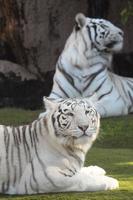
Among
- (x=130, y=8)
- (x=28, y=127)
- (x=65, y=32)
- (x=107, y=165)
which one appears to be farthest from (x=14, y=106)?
(x=28, y=127)

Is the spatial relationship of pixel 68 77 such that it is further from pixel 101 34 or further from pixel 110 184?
pixel 110 184

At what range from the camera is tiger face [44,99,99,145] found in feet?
21.2

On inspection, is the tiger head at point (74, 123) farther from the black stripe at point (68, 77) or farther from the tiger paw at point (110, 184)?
the black stripe at point (68, 77)

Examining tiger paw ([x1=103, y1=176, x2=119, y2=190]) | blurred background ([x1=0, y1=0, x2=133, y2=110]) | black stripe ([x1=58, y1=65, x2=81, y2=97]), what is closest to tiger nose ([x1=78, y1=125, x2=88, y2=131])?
tiger paw ([x1=103, y1=176, x2=119, y2=190])

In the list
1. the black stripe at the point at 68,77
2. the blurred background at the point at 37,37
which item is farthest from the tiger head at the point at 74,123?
the blurred background at the point at 37,37

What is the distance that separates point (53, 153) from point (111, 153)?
245 cm

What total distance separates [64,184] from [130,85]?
664 cm

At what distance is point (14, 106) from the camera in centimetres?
1439

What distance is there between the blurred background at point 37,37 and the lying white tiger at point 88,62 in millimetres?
2032

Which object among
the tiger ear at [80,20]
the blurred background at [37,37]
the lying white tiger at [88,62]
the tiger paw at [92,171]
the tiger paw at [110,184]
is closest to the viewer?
the tiger paw at [110,184]

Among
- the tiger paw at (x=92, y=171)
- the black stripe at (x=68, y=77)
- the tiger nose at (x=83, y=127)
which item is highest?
the tiger nose at (x=83, y=127)

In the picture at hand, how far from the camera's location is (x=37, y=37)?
14.7 metres

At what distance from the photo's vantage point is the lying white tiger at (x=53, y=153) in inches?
255

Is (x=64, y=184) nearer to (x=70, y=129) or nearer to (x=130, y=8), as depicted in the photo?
(x=70, y=129)
